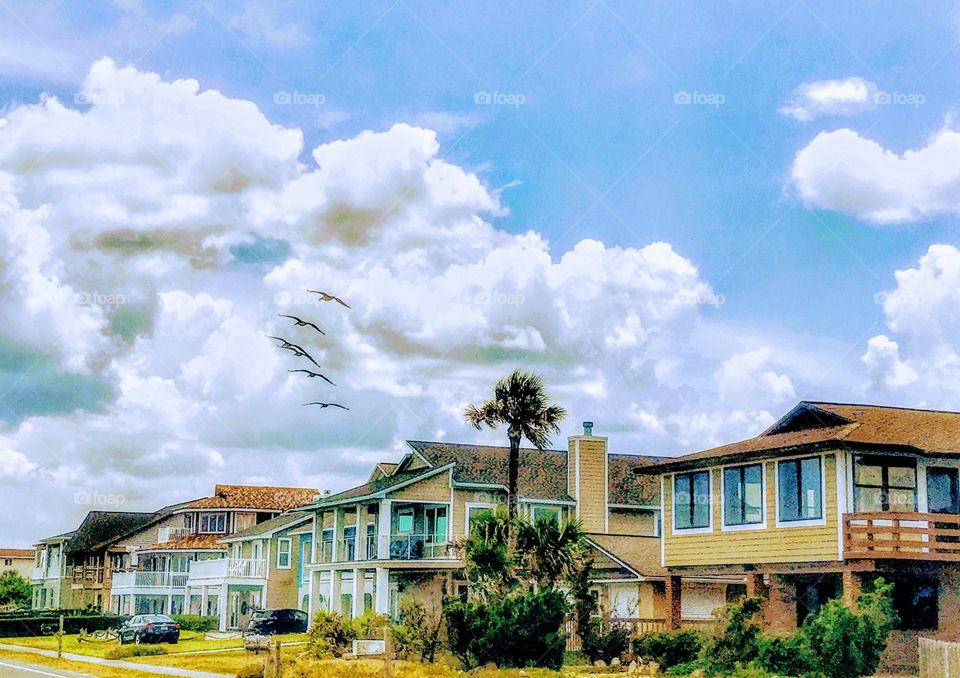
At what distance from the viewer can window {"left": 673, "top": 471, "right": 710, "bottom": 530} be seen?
4100 cm

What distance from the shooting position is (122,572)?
96.8 metres

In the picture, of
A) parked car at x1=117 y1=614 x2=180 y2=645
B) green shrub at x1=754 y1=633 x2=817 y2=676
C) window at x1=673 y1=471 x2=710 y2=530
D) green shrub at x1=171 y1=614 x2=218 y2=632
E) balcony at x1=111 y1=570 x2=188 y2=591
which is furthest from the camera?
balcony at x1=111 y1=570 x2=188 y2=591

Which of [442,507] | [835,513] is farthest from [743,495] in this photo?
[442,507]

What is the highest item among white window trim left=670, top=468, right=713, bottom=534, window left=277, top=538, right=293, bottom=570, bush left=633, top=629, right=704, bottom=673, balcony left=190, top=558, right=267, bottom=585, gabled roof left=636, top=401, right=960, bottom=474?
gabled roof left=636, top=401, right=960, bottom=474

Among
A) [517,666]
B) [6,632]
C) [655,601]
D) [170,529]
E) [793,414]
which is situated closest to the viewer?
[517,666]

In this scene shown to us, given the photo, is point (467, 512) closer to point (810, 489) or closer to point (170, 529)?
point (810, 489)

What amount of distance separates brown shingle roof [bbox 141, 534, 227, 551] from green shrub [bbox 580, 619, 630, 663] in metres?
54.4

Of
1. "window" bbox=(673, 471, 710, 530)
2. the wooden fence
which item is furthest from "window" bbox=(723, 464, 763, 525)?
the wooden fence

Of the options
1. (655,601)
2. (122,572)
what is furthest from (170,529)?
(655,601)

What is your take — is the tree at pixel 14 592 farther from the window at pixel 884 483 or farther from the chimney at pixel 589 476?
the window at pixel 884 483

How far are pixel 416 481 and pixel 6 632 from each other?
33.3m

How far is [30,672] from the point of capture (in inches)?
1561

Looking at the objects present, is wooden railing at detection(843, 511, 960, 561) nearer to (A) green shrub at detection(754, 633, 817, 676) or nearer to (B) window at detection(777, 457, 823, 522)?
(B) window at detection(777, 457, 823, 522)

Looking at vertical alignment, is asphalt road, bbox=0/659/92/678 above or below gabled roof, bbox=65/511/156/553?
below
